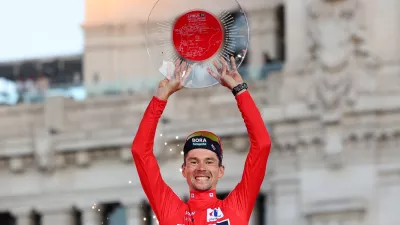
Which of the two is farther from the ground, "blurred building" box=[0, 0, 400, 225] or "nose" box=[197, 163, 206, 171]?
"blurred building" box=[0, 0, 400, 225]

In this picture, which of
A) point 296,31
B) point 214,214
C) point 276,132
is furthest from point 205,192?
point 296,31

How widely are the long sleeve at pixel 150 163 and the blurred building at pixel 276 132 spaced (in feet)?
140

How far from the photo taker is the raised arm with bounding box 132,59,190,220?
450 inches

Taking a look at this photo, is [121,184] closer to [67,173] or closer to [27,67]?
[67,173]

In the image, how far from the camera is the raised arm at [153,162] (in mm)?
11430

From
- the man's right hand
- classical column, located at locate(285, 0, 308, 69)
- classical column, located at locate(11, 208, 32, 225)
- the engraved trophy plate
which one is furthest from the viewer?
classical column, located at locate(11, 208, 32, 225)

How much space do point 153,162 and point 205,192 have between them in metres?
0.47

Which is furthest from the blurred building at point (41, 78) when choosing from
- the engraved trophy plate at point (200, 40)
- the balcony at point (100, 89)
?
the engraved trophy plate at point (200, 40)

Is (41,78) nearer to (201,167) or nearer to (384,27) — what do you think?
(384,27)

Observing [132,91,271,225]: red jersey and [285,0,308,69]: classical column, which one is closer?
[132,91,271,225]: red jersey

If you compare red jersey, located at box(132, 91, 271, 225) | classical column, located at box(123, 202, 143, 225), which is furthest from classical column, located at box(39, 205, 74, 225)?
red jersey, located at box(132, 91, 271, 225)

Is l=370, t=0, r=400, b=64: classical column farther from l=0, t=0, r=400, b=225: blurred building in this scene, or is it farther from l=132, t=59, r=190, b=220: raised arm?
l=132, t=59, r=190, b=220: raised arm

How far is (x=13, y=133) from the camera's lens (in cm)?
6378

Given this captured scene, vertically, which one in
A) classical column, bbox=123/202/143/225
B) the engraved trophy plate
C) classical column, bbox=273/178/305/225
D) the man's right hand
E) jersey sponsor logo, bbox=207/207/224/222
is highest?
classical column, bbox=123/202/143/225
